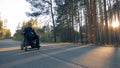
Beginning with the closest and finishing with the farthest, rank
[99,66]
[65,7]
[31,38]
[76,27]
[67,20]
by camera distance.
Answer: [99,66], [31,38], [65,7], [67,20], [76,27]

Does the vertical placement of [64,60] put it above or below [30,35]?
below

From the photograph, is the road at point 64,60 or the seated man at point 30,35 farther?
the seated man at point 30,35

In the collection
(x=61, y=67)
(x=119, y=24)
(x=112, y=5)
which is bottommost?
(x=61, y=67)

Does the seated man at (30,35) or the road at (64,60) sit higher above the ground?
the seated man at (30,35)

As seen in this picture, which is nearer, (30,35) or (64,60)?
(64,60)

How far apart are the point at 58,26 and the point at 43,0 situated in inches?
348

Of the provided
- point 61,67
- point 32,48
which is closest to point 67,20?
point 32,48

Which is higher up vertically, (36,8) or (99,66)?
(36,8)

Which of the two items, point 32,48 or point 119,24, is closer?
point 32,48

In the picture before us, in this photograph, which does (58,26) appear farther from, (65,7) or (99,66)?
(99,66)

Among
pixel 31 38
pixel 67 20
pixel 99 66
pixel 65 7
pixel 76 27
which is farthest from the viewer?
pixel 76 27

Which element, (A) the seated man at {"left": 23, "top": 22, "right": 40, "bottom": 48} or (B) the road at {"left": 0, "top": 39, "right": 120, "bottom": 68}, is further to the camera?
(A) the seated man at {"left": 23, "top": 22, "right": 40, "bottom": 48}

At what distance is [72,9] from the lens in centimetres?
5694

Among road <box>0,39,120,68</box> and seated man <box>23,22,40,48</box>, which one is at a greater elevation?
seated man <box>23,22,40,48</box>
